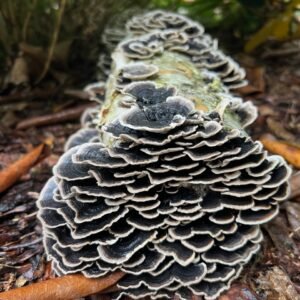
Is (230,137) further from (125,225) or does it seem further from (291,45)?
(291,45)

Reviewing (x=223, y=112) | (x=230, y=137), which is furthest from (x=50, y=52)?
(x=230, y=137)

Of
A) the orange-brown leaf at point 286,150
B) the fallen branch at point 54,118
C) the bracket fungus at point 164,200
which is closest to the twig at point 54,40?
the fallen branch at point 54,118

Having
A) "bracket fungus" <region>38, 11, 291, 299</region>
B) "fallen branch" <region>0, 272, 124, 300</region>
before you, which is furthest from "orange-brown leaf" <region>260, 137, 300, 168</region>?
"fallen branch" <region>0, 272, 124, 300</region>

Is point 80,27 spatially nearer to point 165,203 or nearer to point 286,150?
point 286,150

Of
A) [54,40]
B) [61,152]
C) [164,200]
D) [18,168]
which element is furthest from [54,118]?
[164,200]

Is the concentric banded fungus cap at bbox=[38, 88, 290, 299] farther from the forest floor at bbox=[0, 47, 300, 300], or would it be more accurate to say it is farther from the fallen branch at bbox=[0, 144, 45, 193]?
the fallen branch at bbox=[0, 144, 45, 193]

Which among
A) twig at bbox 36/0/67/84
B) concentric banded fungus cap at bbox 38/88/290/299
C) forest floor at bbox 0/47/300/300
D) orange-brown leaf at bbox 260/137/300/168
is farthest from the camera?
twig at bbox 36/0/67/84
